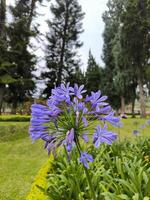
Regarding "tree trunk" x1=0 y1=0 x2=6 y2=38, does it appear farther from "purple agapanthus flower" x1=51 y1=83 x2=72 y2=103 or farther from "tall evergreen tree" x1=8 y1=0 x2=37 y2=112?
"purple agapanthus flower" x1=51 y1=83 x2=72 y2=103

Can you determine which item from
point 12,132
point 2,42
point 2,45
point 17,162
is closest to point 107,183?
point 17,162

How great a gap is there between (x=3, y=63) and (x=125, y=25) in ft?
30.2

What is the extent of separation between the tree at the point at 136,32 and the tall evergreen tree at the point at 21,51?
267 inches

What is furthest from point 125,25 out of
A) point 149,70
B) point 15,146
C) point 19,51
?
point 15,146

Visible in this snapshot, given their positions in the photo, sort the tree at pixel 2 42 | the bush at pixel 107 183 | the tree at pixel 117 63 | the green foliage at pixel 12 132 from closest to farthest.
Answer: the bush at pixel 107 183 < the green foliage at pixel 12 132 < the tree at pixel 2 42 < the tree at pixel 117 63

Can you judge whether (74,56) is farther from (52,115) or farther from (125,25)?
(52,115)

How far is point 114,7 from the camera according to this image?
111 feet

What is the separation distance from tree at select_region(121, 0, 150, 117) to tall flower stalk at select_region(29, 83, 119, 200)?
2422 cm

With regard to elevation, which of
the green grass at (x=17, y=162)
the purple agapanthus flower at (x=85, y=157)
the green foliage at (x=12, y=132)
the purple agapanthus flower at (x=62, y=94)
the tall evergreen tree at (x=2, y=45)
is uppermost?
the tall evergreen tree at (x=2, y=45)

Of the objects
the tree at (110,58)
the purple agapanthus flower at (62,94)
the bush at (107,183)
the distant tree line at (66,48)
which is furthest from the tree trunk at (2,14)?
the purple agapanthus flower at (62,94)

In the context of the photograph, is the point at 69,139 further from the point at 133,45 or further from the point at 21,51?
the point at 133,45

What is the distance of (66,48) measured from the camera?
124 ft

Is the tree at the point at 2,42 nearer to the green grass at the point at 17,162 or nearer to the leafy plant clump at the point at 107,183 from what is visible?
the green grass at the point at 17,162

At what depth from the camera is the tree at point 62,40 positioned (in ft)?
122
